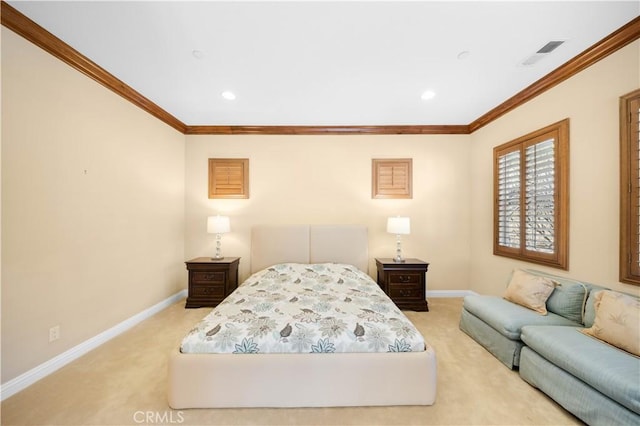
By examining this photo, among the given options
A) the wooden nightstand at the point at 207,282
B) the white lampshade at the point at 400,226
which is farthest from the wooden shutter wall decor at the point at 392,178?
the wooden nightstand at the point at 207,282

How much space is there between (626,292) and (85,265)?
462 centimetres

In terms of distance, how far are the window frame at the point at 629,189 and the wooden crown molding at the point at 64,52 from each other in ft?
14.8

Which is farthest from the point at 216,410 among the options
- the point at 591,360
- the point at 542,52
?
the point at 542,52

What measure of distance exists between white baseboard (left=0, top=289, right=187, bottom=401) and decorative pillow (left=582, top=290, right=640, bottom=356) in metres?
4.17

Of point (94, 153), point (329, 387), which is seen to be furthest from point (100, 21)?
point (329, 387)

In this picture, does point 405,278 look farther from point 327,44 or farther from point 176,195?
point 176,195

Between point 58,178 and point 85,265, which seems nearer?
point 58,178

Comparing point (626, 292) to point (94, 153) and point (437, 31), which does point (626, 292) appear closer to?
point (437, 31)

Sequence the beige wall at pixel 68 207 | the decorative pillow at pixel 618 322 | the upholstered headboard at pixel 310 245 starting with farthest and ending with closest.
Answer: the upholstered headboard at pixel 310 245 < the beige wall at pixel 68 207 < the decorative pillow at pixel 618 322

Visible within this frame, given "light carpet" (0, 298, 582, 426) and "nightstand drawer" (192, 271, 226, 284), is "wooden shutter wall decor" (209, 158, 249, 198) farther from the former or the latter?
"light carpet" (0, 298, 582, 426)

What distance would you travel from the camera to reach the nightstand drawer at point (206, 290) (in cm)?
337

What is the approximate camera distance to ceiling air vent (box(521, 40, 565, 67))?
1999 millimetres

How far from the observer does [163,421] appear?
1.56 metres

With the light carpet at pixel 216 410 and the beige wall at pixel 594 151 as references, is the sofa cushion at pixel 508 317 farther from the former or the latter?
the beige wall at pixel 594 151
